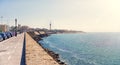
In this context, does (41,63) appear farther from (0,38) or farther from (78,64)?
(0,38)

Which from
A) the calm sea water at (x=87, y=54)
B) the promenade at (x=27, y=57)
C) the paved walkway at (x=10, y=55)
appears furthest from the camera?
the calm sea water at (x=87, y=54)

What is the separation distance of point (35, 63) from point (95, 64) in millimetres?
19011

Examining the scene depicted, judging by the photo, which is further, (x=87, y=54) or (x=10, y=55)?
(x=87, y=54)

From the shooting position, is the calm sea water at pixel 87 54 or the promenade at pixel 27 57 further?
the calm sea water at pixel 87 54

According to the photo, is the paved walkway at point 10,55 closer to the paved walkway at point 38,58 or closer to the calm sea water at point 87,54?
the paved walkway at point 38,58

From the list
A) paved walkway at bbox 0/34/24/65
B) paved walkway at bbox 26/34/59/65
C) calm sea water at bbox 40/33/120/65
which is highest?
paved walkway at bbox 26/34/59/65

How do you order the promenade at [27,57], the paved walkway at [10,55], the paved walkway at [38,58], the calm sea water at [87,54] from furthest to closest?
1. the calm sea water at [87,54]
2. the paved walkway at [10,55]
3. the promenade at [27,57]
4. the paved walkway at [38,58]

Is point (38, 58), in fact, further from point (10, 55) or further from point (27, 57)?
point (10, 55)

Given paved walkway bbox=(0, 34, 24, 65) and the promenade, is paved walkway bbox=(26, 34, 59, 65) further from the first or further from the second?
paved walkway bbox=(0, 34, 24, 65)

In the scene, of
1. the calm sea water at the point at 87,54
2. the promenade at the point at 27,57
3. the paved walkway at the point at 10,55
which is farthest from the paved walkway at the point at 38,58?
the calm sea water at the point at 87,54

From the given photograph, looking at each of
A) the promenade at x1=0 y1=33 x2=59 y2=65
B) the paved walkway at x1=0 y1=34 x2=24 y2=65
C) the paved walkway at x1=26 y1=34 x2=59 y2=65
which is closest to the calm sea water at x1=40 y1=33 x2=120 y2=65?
the promenade at x1=0 y1=33 x2=59 y2=65

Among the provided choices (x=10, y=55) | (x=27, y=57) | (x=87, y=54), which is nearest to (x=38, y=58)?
(x=27, y=57)

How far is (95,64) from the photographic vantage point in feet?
117

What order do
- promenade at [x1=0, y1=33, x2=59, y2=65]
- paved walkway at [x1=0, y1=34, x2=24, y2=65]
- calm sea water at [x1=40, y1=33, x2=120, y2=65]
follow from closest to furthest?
promenade at [x1=0, y1=33, x2=59, y2=65]
paved walkway at [x1=0, y1=34, x2=24, y2=65]
calm sea water at [x1=40, y1=33, x2=120, y2=65]
